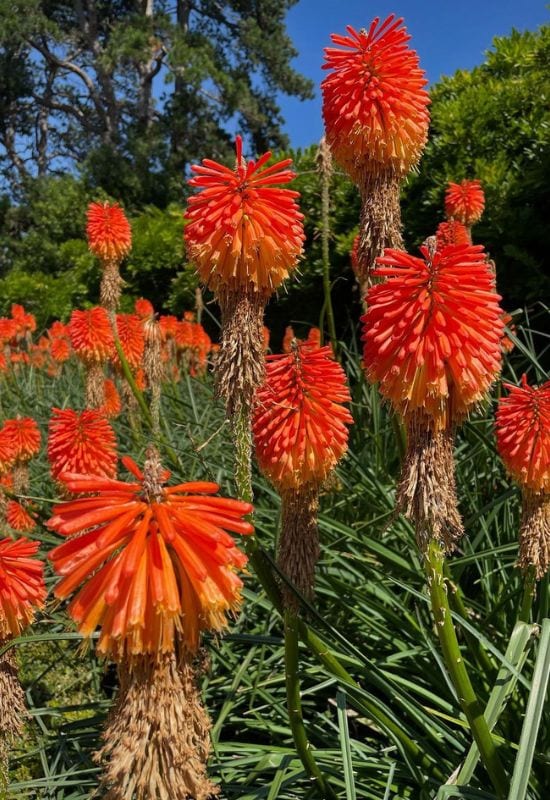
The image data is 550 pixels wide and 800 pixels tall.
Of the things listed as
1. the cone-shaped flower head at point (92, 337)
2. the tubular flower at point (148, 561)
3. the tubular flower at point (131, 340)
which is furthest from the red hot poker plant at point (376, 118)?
the tubular flower at point (131, 340)

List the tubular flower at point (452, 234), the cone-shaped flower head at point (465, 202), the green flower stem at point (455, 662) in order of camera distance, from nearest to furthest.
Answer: the green flower stem at point (455, 662)
the tubular flower at point (452, 234)
the cone-shaped flower head at point (465, 202)

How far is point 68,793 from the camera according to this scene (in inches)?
105

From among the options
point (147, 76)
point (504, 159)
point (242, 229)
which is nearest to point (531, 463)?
point (242, 229)

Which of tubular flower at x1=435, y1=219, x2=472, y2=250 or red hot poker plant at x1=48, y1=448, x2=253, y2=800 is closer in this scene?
red hot poker plant at x1=48, y1=448, x2=253, y2=800

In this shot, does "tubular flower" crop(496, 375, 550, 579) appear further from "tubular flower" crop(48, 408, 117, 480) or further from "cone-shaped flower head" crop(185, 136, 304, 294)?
"tubular flower" crop(48, 408, 117, 480)

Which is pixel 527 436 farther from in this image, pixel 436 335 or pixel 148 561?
pixel 148 561

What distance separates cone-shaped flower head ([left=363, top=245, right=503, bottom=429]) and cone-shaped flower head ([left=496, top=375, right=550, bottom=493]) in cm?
43

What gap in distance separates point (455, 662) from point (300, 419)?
0.83 m

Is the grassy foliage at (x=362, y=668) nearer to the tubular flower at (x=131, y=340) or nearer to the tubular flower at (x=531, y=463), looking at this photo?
the tubular flower at (x=531, y=463)

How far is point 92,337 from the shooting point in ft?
16.3

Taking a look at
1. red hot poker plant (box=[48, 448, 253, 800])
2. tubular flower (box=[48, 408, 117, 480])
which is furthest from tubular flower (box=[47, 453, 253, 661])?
tubular flower (box=[48, 408, 117, 480])

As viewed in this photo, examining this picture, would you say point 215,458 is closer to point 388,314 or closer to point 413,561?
point 413,561

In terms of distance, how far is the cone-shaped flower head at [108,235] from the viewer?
4.80 meters

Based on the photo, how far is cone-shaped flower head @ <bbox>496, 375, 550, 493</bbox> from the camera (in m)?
2.21
